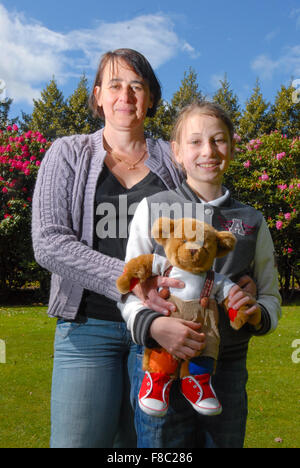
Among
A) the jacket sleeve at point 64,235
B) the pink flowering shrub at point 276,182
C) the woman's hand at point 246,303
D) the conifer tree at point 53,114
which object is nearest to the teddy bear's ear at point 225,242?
Answer: the woman's hand at point 246,303

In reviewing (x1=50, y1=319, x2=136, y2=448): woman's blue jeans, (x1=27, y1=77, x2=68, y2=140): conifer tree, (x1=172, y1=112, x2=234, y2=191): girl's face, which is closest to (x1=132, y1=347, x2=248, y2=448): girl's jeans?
(x1=50, y1=319, x2=136, y2=448): woman's blue jeans

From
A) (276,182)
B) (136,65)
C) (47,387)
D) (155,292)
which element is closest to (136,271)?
(155,292)

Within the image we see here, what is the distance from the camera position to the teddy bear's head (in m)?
1.32

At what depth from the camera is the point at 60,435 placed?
5.23 feet

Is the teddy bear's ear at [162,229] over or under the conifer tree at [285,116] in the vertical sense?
under

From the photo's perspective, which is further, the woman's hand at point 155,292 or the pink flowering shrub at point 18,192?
the pink flowering shrub at point 18,192

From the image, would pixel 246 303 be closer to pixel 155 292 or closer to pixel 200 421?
pixel 155 292

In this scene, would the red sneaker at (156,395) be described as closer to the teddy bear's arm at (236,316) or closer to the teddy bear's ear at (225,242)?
the teddy bear's arm at (236,316)

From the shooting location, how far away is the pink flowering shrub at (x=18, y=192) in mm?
7344

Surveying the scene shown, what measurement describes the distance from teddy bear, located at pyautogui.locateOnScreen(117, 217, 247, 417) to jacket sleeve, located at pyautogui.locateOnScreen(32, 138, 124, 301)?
0.36 ft

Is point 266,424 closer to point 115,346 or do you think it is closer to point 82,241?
point 115,346

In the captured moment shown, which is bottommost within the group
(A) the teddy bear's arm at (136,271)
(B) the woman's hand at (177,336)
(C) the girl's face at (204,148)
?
(B) the woman's hand at (177,336)

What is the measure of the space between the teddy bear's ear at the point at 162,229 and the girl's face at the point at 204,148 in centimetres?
27

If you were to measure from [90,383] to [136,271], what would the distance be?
51 centimetres
